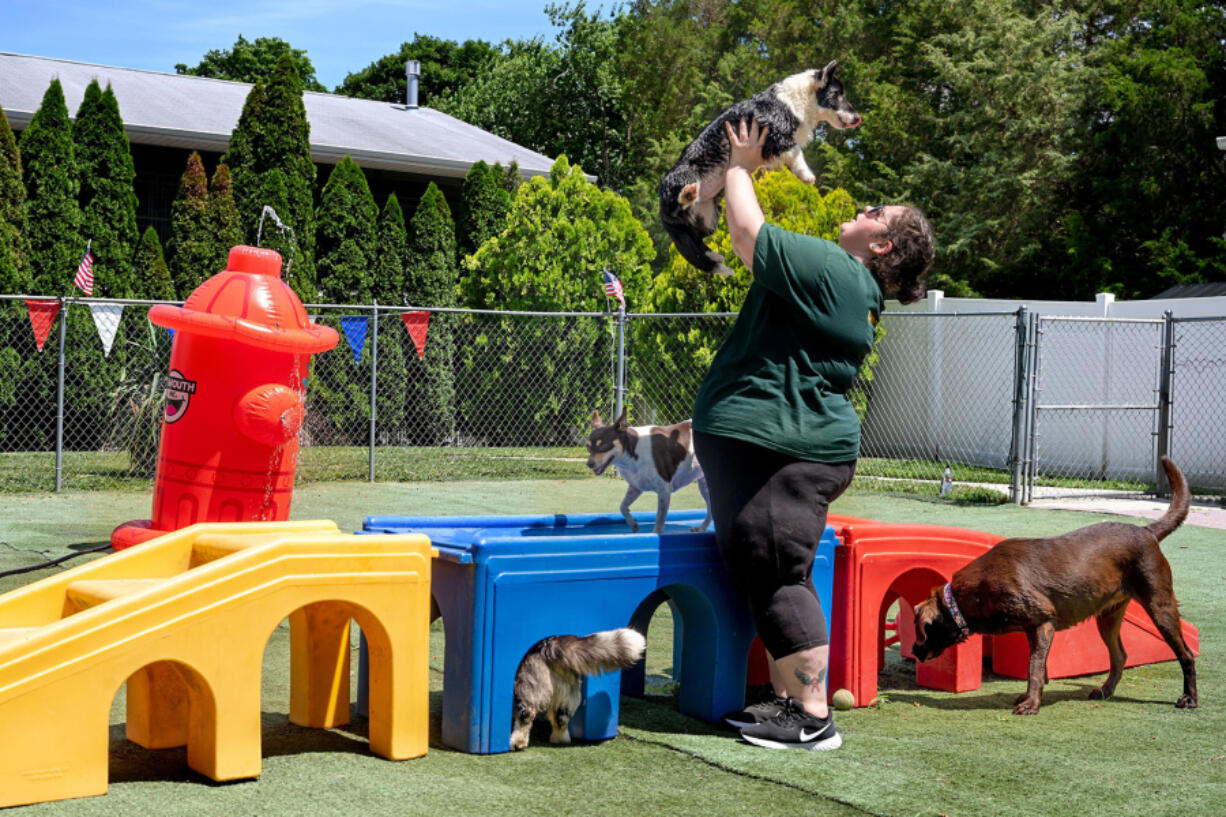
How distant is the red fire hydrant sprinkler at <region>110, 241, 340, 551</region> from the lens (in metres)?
4.82

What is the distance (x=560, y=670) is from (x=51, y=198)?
1327 centimetres

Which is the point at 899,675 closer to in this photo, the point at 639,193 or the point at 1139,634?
the point at 1139,634

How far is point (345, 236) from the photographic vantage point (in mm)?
16812

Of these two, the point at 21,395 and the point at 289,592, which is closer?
the point at 289,592

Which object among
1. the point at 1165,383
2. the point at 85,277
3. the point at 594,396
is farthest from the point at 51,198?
the point at 1165,383

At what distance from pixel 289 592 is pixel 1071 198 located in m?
23.9

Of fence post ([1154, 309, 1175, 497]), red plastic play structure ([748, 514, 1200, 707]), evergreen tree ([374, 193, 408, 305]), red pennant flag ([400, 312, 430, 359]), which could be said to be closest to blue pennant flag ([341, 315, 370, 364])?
red pennant flag ([400, 312, 430, 359])

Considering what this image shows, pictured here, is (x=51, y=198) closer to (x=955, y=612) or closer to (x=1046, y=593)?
(x=955, y=612)

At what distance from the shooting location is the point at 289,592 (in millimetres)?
3215

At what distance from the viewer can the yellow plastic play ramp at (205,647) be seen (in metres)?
2.85

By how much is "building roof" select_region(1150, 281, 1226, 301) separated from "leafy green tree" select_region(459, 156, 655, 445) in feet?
29.4

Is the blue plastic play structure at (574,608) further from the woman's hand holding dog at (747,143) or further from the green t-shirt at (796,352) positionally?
the woman's hand holding dog at (747,143)

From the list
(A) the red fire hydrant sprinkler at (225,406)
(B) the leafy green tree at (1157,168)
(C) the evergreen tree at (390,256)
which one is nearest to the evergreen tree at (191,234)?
(C) the evergreen tree at (390,256)

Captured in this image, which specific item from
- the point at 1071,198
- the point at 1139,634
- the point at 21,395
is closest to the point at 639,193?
the point at 1071,198
